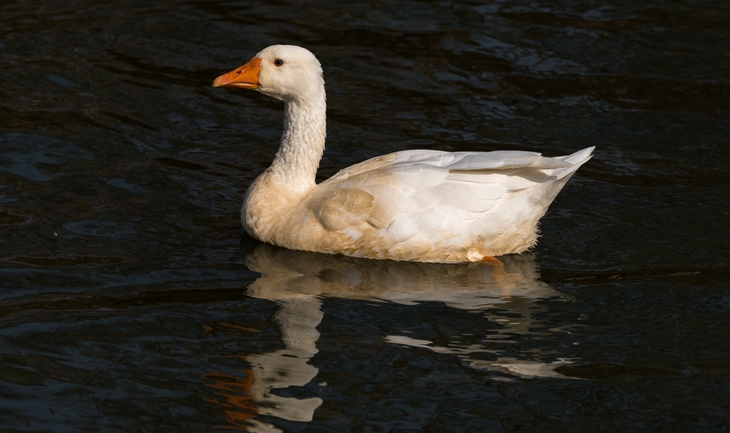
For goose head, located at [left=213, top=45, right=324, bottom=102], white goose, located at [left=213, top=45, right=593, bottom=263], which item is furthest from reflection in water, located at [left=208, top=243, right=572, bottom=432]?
goose head, located at [left=213, top=45, right=324, bottom=102]

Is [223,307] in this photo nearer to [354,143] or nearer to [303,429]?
[303,429]

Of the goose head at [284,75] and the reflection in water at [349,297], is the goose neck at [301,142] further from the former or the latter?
the reflection in water at [349,297]

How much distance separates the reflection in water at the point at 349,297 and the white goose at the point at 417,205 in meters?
0.14

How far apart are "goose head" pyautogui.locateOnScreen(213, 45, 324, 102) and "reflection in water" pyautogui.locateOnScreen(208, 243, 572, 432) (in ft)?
4.37

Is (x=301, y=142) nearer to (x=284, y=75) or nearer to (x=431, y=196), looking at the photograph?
(x=284, y=75)

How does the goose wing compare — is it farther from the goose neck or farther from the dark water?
the goose neck

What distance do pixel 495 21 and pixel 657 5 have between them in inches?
94.2

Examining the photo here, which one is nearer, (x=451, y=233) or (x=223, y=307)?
(x=223, y=307)

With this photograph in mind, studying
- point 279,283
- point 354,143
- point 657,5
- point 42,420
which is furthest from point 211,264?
point 657,5

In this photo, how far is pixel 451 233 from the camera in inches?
332

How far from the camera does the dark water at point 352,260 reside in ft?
21.3

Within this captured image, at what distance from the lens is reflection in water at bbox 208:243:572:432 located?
21.2ft

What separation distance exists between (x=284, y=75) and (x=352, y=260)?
166cm

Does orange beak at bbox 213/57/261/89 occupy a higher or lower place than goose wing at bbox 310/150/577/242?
higher
